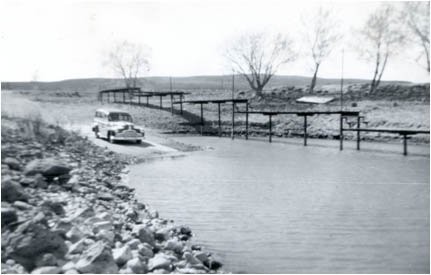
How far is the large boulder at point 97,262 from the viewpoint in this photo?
6.11m

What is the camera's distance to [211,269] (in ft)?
24.7

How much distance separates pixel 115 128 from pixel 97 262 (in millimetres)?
20203

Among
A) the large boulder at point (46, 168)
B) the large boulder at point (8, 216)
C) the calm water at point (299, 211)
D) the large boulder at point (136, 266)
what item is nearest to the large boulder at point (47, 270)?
the large boulder at point (136, 266)

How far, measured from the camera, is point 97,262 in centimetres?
616

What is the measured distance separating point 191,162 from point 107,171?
5.80 meters

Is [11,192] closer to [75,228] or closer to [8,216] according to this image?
[8,216]

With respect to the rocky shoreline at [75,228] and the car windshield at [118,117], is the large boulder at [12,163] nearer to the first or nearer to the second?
the rocky shoreline at [75,228]

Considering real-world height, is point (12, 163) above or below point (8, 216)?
above

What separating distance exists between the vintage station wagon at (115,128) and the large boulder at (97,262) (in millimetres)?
19739

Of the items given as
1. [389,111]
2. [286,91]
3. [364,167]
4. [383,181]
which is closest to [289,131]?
[389,111]

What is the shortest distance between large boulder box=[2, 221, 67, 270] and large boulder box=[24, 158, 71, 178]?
158 inches

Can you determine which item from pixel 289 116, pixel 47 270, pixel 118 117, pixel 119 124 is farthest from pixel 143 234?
pixel 289 116

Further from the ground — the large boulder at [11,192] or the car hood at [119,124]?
the large boulder at [11,192]

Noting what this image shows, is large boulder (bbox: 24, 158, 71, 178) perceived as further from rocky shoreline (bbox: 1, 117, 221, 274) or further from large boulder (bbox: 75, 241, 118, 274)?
large boulder (bbox: 75, 241, 118, 274)
